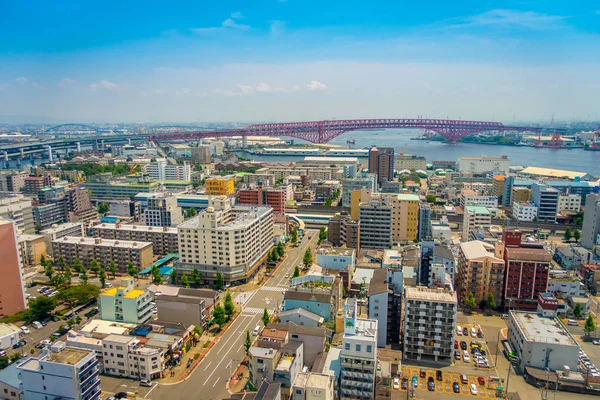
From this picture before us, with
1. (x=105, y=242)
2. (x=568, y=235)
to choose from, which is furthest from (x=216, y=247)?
(x=568, y=235)

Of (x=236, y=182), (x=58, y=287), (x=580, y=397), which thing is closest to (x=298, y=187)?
(x=236, y=182)

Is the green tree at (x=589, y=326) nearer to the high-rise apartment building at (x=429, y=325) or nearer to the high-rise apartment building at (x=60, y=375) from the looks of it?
the high-rise apartment building at (x=429, y=325)

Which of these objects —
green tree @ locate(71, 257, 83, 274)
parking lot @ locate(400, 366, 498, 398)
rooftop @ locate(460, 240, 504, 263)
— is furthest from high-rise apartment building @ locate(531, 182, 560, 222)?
green tree @ locate(71, 257, 83, 274)

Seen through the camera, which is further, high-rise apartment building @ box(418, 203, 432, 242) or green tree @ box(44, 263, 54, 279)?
high-rise apartment building @ box(418, 203, 432, 242)

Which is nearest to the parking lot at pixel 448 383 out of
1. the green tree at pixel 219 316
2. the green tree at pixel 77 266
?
the green tree at pixel 219 316

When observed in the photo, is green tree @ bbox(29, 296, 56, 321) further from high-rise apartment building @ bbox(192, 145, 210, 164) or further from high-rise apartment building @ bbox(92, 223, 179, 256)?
high-rise apartment building @ bbox(192, 145, 210, 164)

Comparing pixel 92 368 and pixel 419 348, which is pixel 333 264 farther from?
pixel 92 368
